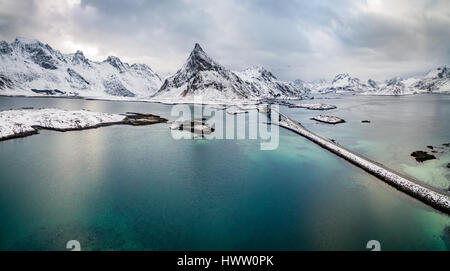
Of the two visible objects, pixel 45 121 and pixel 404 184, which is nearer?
pixel 404 184

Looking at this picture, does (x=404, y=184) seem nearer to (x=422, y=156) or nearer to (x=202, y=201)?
(x=422, y=156)

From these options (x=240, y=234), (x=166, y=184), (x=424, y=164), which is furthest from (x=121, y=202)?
(x=424, y=164)

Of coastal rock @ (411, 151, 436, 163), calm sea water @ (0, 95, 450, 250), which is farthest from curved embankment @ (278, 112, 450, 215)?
coastal rock @ (411, 151, 436, 163)

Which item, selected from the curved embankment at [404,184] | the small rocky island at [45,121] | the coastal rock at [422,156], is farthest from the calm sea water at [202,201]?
the small rocky island at [45,121]

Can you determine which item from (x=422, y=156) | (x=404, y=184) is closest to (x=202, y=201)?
(x=404, y=184)

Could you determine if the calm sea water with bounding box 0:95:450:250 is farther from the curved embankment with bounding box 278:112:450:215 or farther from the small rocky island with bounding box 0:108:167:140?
the small rocky island with bounding box 0:108:167:140

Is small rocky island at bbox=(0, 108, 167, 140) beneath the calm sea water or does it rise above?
above

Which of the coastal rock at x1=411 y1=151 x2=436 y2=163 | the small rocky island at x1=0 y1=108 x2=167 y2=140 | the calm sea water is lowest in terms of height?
the calm sea water
